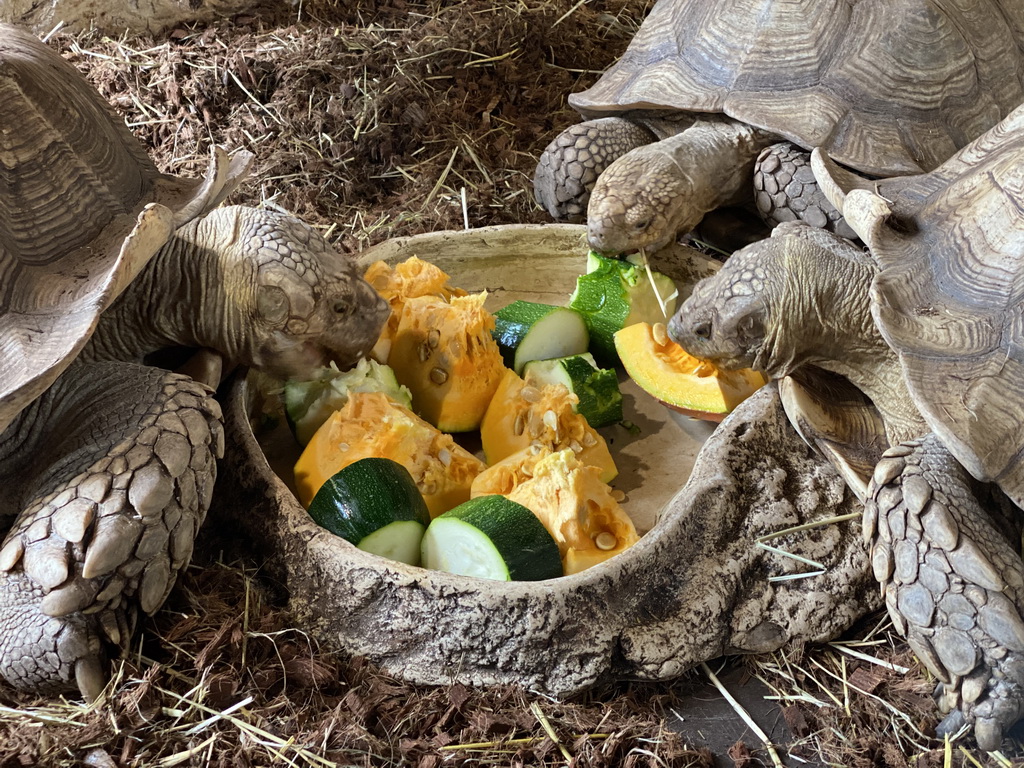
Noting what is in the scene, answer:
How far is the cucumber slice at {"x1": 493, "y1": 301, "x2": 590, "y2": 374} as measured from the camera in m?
2.90

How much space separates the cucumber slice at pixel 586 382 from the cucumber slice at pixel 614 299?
0.62 ft

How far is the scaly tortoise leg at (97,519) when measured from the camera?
194cm

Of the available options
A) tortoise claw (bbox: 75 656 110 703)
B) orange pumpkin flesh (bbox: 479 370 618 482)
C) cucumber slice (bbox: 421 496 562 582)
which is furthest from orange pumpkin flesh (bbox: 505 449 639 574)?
tortoise claw (bbox: 75 656 110 703)

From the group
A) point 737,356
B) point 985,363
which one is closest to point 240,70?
point 737,356

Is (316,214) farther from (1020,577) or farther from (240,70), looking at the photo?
(1020,577)

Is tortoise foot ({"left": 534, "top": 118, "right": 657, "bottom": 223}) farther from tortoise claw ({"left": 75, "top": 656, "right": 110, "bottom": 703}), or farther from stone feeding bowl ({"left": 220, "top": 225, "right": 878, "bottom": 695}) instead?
tortoise claw ({"left": 75, "top": 656, "right": 110, "bottom": 703})

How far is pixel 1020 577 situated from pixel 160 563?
179cm

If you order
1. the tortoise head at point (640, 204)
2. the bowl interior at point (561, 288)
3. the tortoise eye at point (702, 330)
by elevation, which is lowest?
the bowl interior at point (561, 288)

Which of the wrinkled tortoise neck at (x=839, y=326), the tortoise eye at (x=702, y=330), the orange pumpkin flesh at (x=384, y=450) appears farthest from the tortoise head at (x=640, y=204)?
the orange pumpkin flesh at (x=384, y=450)

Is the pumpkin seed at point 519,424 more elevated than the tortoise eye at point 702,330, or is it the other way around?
the tortoise eye at point 702,330

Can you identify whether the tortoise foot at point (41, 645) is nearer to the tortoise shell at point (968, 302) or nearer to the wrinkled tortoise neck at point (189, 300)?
the wrinkled tortoise neck at point (189, 300)

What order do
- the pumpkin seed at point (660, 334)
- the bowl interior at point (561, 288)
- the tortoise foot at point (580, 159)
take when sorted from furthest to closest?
the tortoise foot at point (580, 159), the pumpkin seed at point (660, 334), the bowl interior at point (561, 288)

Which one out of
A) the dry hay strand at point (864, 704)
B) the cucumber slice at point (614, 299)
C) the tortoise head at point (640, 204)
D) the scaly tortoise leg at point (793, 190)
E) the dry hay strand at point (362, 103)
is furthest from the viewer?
the dry hay strand at point (362, 103)

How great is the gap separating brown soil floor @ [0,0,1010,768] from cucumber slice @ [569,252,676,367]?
2.99ft
